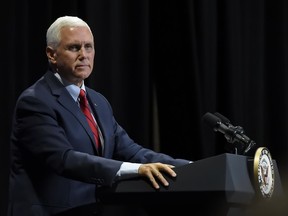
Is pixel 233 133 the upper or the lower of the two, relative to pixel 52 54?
lower

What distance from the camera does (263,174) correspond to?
64.1 inches

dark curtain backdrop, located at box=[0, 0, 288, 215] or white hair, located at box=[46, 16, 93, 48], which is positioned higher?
white hair, located at box=[46, 16, 93, 48]

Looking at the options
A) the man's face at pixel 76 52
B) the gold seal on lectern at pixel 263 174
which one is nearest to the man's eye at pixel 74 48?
the man's face at pixel 76 52

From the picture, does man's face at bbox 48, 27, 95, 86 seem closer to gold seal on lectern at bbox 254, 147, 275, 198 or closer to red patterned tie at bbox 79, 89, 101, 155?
red patterned tie at bbox 79, 89, 101, 155

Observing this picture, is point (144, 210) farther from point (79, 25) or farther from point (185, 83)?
point (185, 83)

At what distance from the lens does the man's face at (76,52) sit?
6.61 feet

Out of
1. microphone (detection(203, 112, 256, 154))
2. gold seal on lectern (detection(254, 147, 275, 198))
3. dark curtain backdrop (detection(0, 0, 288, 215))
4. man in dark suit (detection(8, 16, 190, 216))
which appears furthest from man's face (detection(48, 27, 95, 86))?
dark curtain backdrop (detection(0, 0, 288, 215))

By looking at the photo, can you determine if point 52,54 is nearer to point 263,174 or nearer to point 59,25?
point 59,25

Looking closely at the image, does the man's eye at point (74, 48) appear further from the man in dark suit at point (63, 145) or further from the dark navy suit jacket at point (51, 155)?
the dark navy suit jacket at point (51, 155)

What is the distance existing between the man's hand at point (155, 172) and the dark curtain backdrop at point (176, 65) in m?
1.26

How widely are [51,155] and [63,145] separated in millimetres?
43

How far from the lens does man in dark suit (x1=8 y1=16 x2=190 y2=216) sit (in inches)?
67.7

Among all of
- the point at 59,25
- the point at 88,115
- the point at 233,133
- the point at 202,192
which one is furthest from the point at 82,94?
the point at 202,192

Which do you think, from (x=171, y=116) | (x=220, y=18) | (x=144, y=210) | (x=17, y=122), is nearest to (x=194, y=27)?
(x=220, y=18)
